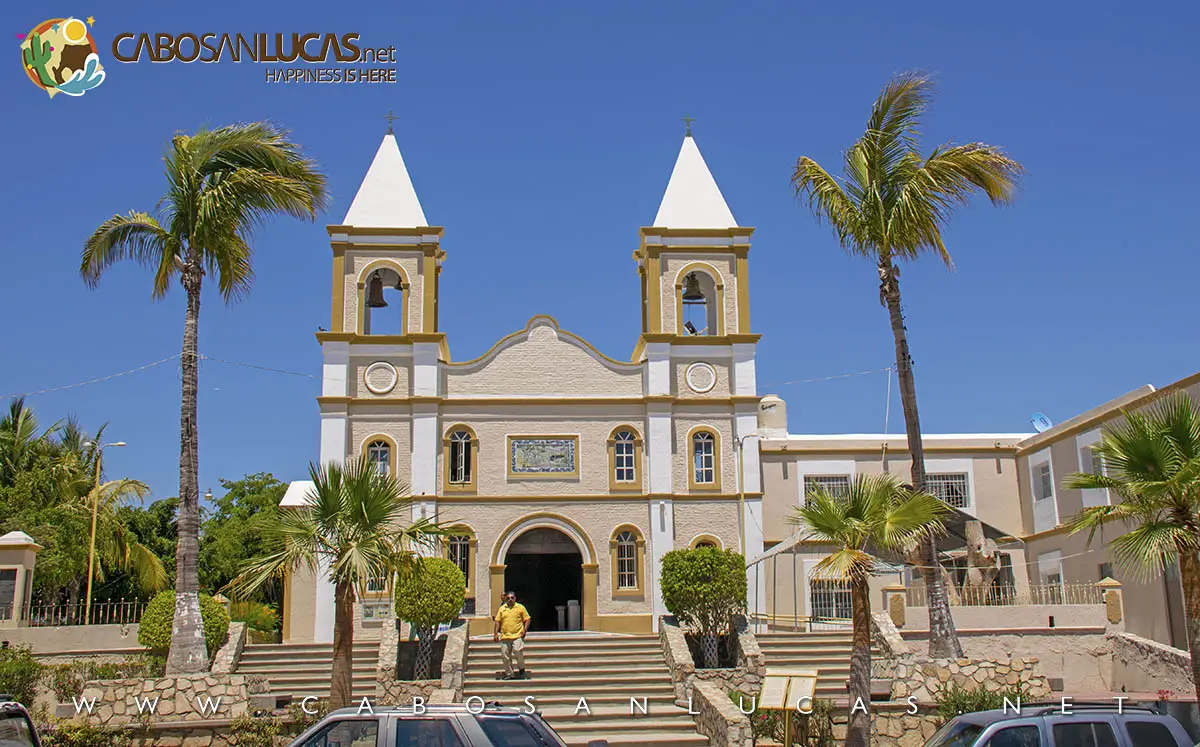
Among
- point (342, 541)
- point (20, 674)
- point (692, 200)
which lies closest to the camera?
point (342, 541)

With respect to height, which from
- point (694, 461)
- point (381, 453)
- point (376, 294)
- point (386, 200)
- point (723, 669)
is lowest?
point (723, 669)

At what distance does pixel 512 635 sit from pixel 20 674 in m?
8.86

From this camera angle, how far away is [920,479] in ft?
63.6

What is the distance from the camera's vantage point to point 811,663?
22.2 m

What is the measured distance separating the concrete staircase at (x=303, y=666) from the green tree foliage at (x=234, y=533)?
14.8 meters

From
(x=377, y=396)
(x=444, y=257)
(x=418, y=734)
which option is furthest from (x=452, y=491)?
(x=418, y=734)

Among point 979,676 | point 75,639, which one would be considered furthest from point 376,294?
point 979,676

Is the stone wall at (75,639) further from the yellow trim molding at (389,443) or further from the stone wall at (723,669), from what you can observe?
the stone wall at (723,669)

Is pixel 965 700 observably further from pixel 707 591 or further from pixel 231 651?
pixel 231 651

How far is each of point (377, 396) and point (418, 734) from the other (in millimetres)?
18545

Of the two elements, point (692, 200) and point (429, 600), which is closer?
point (429, 600)

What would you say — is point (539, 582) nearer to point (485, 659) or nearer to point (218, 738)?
point (485, 659)

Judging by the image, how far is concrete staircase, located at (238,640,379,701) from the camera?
69.5ft

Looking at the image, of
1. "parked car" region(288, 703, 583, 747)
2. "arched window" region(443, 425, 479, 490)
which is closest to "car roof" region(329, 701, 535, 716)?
"parked car" region(288, 703, 583, 747)
